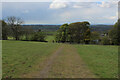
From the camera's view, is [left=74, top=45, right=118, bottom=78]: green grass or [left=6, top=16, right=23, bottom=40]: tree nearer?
[left=74, top=45, right=118, bottom=78]: green grass

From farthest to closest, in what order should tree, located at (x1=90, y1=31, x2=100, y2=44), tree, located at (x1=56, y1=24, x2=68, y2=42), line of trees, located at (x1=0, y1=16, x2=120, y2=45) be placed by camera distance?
tree, located at (x1=90, y1=31, x2=100, y2=44)
tree, located at (x1=56, y1=24, x2=68, y2=42)
line of trees, located at (x1=0, y1=16, x2=120, y2=45)

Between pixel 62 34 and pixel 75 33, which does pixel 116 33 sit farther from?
pixel 62 34

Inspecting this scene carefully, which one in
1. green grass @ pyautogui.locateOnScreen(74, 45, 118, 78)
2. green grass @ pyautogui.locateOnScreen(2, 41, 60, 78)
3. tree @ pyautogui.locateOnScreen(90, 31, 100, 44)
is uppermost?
tree @ pyautogui.locateOnScreen(90, 31, 100, 44)

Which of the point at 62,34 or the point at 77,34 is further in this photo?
the point at 62,34

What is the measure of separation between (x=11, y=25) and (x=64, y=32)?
2201 cm

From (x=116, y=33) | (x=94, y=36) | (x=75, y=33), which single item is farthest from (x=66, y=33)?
(x=116, y=33)

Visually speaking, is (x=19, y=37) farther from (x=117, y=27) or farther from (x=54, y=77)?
(x=54, y=77)

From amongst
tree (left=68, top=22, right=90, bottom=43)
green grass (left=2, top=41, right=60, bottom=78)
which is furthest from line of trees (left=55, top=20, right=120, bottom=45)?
green grass (left=2, top=41, right=60, bottom=78)

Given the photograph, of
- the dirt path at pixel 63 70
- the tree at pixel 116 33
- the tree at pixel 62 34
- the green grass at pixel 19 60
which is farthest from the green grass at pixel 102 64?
the tree at pixel 62 34

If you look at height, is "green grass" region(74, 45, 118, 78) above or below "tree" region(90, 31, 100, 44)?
below

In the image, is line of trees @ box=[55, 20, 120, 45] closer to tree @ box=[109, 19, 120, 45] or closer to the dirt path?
tree @ box=[109, 19, 120, 45]

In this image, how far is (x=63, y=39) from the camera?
150 feet

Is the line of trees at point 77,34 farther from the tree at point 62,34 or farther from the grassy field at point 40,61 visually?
the grassy field at point 40,61

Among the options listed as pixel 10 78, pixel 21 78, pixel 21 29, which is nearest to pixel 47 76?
pixel 21 78
